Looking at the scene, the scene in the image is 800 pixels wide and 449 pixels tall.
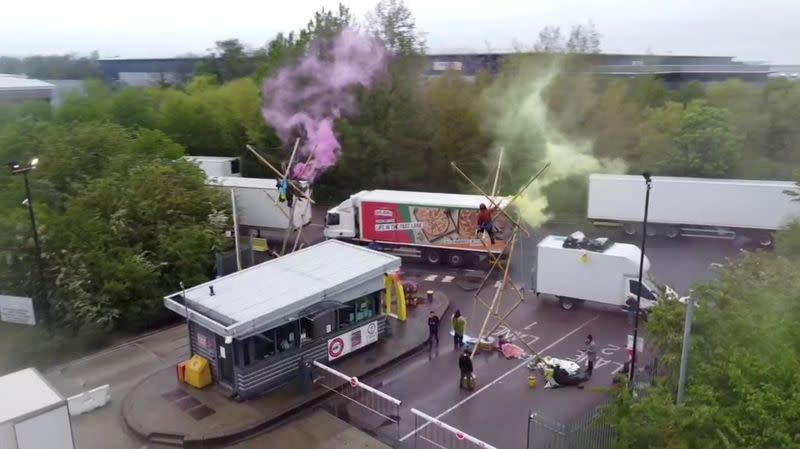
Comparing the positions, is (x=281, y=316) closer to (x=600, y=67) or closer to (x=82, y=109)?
(x=82, y=109)

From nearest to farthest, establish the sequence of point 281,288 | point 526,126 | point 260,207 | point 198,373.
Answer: point 198,373 < point 281,288 < point 260,207 < point 526,126

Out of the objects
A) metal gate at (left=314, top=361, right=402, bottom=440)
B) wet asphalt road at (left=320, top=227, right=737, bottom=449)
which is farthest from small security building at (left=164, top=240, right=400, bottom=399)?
wet asphalt road at (left=320, top=227, right=737, bottom=449)

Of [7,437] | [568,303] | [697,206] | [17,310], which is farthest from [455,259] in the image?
[7,437]

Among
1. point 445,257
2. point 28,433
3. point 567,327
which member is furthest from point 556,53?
point 28,433

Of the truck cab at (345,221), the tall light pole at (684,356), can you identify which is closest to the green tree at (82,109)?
the truck cab at (345,221)

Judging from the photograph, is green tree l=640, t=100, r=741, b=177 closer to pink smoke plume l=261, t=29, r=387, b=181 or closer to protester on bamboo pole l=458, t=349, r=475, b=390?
pink smoke plume l=261, t=29, r=387, b=181

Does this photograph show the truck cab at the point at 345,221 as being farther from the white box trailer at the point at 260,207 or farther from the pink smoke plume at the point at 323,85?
the pink smoke plume at the point at 323,85
